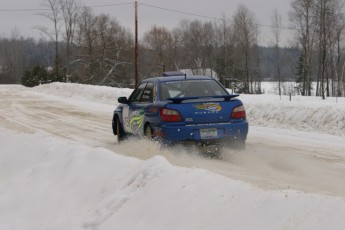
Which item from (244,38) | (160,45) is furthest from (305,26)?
(160,45)

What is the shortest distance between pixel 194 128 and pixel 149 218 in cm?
302

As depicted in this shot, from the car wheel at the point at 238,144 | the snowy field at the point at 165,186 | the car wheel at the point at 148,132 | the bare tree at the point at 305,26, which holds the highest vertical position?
the bare tree at the point at 305,26

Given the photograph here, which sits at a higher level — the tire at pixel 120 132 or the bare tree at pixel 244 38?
the bare tree at pixel 244 38

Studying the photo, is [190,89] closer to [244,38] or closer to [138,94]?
[138,94]

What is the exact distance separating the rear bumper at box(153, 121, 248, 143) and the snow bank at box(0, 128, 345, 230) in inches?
43.2

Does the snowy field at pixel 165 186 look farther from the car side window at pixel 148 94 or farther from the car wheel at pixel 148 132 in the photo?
the car side window at pixel 148 94

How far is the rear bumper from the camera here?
24.8ft

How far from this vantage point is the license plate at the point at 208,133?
763 centimetres

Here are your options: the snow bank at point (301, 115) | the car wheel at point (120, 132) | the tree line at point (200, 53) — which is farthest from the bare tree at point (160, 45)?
the car wheel at point (120, 132)

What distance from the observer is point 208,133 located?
7.65 metres

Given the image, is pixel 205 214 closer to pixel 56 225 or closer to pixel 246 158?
pixel 56 225

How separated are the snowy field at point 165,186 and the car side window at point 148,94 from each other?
36.1 inches

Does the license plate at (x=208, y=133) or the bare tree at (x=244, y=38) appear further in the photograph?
the bare tree at (x=244, y=38)

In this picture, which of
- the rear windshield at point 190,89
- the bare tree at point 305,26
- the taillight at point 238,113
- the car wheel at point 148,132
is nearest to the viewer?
the taillight at point 238,113
